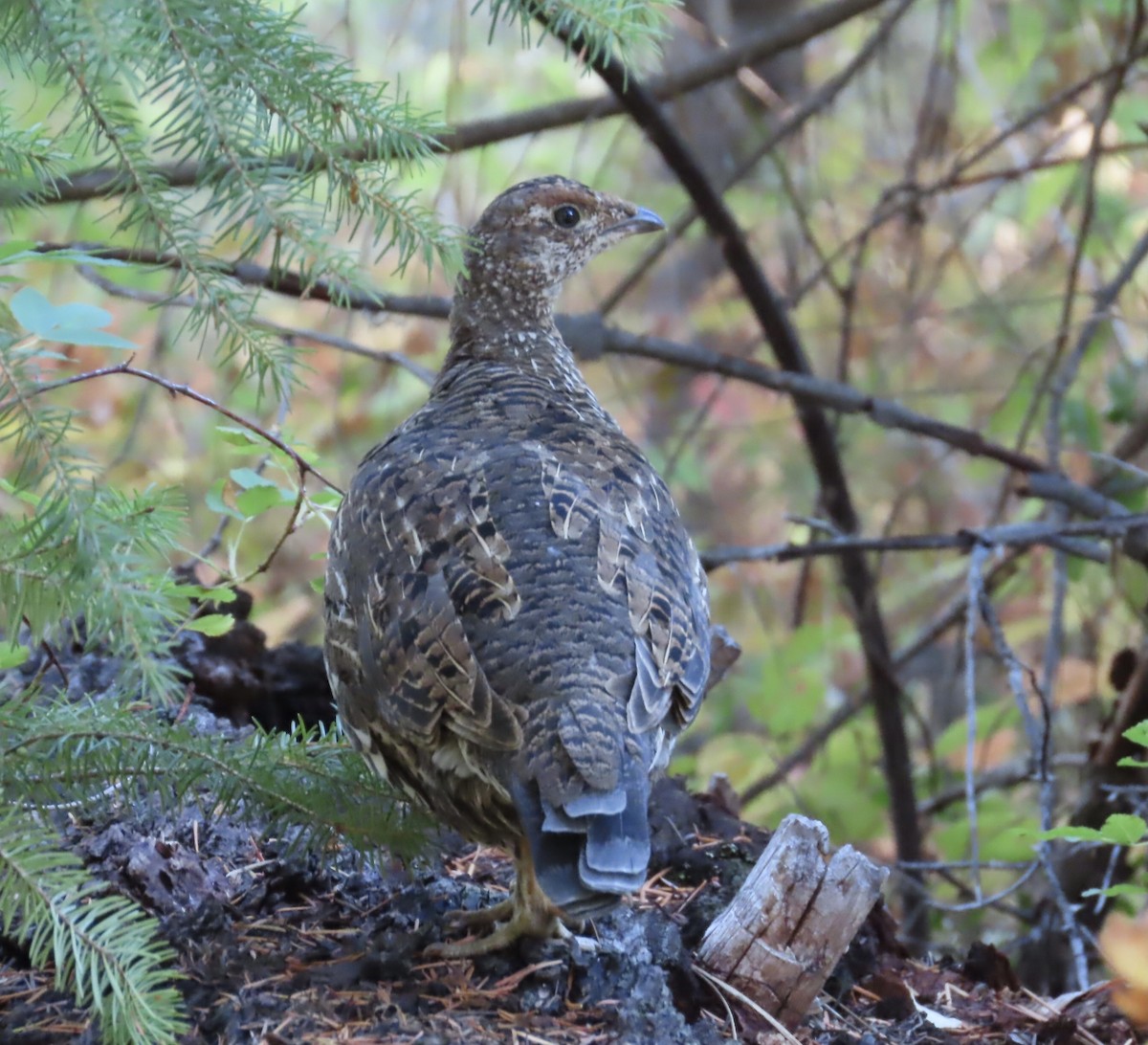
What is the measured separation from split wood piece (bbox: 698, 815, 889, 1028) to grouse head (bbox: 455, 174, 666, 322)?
1.84 meters

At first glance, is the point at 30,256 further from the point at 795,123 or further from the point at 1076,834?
the point at 795,123

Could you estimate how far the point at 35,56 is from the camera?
2125 millimetres

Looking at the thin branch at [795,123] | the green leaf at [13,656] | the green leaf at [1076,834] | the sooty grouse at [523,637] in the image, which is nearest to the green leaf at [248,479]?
the sooty grouse at [523,637]

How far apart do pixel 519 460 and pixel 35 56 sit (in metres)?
1.28


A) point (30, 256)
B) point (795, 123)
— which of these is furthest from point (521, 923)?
point (795, 123)

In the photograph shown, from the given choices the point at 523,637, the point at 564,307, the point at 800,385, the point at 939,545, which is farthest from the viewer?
the point at 564,307

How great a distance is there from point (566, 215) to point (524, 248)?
0.17 meters

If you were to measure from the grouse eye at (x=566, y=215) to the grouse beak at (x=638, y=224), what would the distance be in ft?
0.43

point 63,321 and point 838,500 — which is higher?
point 838,500

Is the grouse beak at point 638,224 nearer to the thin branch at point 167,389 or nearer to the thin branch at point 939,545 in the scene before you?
the thin branch at point 939,545

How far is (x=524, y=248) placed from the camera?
389 centimetres

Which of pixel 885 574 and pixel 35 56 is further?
pixel 885 574

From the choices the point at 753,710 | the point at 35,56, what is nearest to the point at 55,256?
the point at 35,56

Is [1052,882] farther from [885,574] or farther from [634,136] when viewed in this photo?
[634,136]
